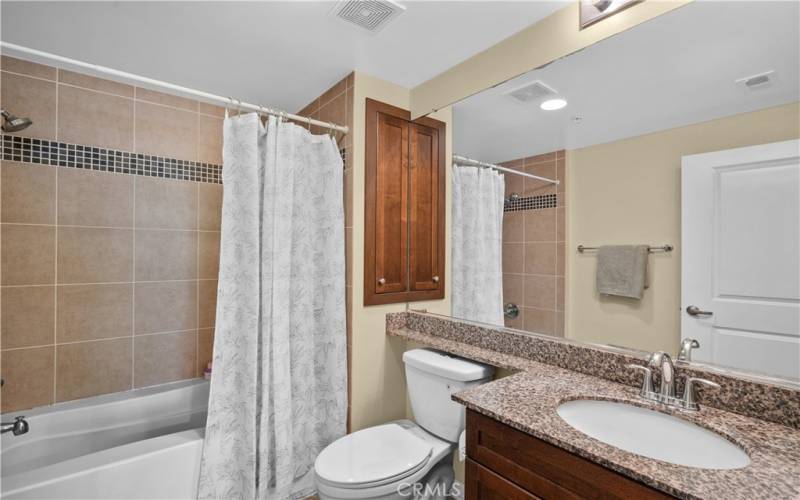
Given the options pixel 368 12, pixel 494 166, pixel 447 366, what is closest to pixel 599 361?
pixel 447 366

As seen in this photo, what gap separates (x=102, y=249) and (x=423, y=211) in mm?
1836

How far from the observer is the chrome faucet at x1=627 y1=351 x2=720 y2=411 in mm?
1094

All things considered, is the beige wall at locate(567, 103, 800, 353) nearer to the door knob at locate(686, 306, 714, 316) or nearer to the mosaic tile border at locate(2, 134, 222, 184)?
the door knob at locate(686, 306, 714, 316)

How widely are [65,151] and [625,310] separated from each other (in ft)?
9.16

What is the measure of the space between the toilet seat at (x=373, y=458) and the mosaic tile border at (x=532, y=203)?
45.5 inches

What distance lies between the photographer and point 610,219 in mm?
1338

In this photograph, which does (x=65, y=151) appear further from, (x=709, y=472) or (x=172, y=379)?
(x=709, y=472)

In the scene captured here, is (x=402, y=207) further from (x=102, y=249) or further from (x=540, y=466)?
(x=102, y=249)

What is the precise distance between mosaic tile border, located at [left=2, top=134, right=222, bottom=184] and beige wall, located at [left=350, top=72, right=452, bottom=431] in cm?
112

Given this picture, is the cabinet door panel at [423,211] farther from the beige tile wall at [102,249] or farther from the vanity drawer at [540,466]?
the beige tile wall at [102,249]

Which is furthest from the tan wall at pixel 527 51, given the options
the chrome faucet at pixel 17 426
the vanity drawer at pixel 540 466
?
the chrome faucet at pixel 17 426

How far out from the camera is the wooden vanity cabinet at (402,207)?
6.77 feet

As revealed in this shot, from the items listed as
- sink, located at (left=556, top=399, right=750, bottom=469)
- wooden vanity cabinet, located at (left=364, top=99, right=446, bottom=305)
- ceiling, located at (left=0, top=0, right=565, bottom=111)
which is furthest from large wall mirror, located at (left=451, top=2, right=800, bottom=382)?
wooden vanity cabinet, located at (left=364, top=99, right=446, bottom=305)

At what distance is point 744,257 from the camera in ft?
3.48
